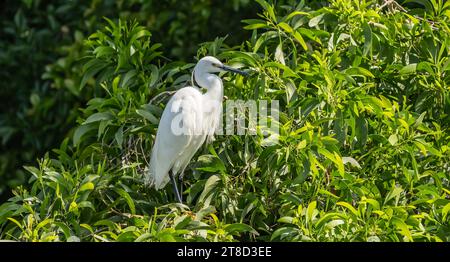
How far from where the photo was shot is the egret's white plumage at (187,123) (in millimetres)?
3088

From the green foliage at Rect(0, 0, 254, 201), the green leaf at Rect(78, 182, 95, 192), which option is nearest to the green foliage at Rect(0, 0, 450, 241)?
the green leaf at Rect(78, 182, 95, 192)

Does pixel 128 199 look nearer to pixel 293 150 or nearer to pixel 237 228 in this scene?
pixel 237 228

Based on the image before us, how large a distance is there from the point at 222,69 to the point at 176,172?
1.11 ft

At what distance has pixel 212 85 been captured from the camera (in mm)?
3133

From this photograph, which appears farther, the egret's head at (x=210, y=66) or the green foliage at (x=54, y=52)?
the green foliage at (x=54, y=52)

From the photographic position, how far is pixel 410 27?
3266 millimetres

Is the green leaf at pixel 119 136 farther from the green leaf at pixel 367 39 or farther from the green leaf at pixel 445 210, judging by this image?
→ the green leaf at pixel 445 210

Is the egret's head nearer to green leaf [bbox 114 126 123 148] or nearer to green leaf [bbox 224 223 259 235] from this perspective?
green leaf [bbox 114 126 123 148]

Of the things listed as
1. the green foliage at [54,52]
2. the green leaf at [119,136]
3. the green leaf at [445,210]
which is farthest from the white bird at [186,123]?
the green foliage at [54,52]

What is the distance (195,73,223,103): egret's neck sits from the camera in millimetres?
3119

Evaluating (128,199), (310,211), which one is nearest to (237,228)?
(310,211)

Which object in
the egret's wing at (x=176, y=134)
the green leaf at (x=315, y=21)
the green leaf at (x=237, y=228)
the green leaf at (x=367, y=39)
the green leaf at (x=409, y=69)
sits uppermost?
the green leaf at (x=315, y=21)

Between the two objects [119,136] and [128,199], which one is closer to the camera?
[128,199]

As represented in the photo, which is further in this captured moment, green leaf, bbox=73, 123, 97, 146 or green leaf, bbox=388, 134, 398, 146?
green leaf, bbox=73, 123, 97, 146
